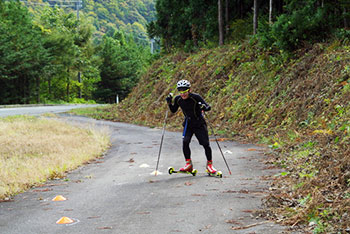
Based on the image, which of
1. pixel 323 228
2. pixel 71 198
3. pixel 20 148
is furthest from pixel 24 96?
pixel 323 228

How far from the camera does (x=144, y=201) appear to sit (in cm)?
747

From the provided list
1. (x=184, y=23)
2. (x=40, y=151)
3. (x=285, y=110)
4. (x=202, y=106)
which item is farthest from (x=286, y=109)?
(x=184, y=23)

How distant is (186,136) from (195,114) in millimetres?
570

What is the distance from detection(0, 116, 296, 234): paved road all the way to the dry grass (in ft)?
1.67

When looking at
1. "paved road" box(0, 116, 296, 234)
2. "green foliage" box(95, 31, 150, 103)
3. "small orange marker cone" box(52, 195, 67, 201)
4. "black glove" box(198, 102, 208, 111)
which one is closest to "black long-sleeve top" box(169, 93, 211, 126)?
"black glove" box(198, 102, 208, 111)

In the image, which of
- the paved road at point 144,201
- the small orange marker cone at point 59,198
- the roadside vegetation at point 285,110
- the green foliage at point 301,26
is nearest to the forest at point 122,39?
the green foliage at point 301,26

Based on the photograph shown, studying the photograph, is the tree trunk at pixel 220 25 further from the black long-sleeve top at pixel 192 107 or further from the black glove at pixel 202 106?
the black glove at pixel 202 106

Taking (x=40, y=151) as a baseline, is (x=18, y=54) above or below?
above

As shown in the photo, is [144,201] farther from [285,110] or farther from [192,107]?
[285,110]

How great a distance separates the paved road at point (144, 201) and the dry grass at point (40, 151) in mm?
508

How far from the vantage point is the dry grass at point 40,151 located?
10.1 metres

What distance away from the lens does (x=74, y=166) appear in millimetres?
12180

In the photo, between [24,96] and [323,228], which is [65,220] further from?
[24,96]

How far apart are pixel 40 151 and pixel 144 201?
854 cm
